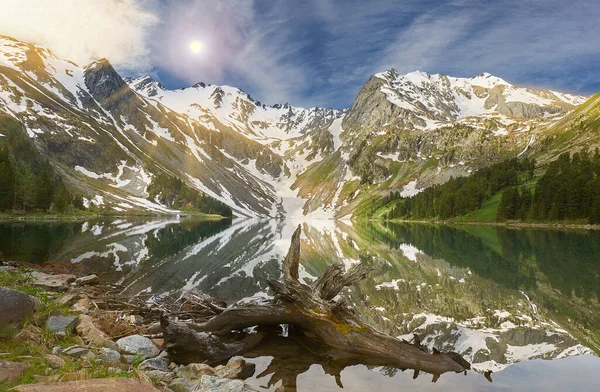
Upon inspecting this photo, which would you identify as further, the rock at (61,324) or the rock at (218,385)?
the rock at (61,324)

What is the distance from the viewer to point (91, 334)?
45.5ft

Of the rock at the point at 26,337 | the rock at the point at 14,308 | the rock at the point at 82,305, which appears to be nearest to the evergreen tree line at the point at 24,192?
the rock at the point at 82,305

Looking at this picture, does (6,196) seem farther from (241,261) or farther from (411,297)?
(411,297)

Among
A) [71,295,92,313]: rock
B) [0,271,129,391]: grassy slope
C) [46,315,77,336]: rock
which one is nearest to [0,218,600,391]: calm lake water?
[0,271,129,391]: grassy slope

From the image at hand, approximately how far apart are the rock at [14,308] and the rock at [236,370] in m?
6.97

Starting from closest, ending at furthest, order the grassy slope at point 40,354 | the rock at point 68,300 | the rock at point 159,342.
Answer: the grassy slope at point 40,354
the rock at point 159,342
the rock at point 68,300

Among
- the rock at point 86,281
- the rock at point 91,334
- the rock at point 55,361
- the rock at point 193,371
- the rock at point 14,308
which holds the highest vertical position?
the rock at point 86,281

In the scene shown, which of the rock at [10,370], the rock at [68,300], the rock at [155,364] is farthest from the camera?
the rock at [68,300]

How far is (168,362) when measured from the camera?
1339 centimetres

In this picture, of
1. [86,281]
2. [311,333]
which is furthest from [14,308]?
[86,281]

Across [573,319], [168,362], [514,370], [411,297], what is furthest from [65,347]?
[573,319]

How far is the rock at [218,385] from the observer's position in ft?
34.0

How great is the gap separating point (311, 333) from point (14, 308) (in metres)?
11.0

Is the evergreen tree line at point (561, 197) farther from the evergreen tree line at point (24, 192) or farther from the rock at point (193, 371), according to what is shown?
the evergreen tree line at point (24, 192)
